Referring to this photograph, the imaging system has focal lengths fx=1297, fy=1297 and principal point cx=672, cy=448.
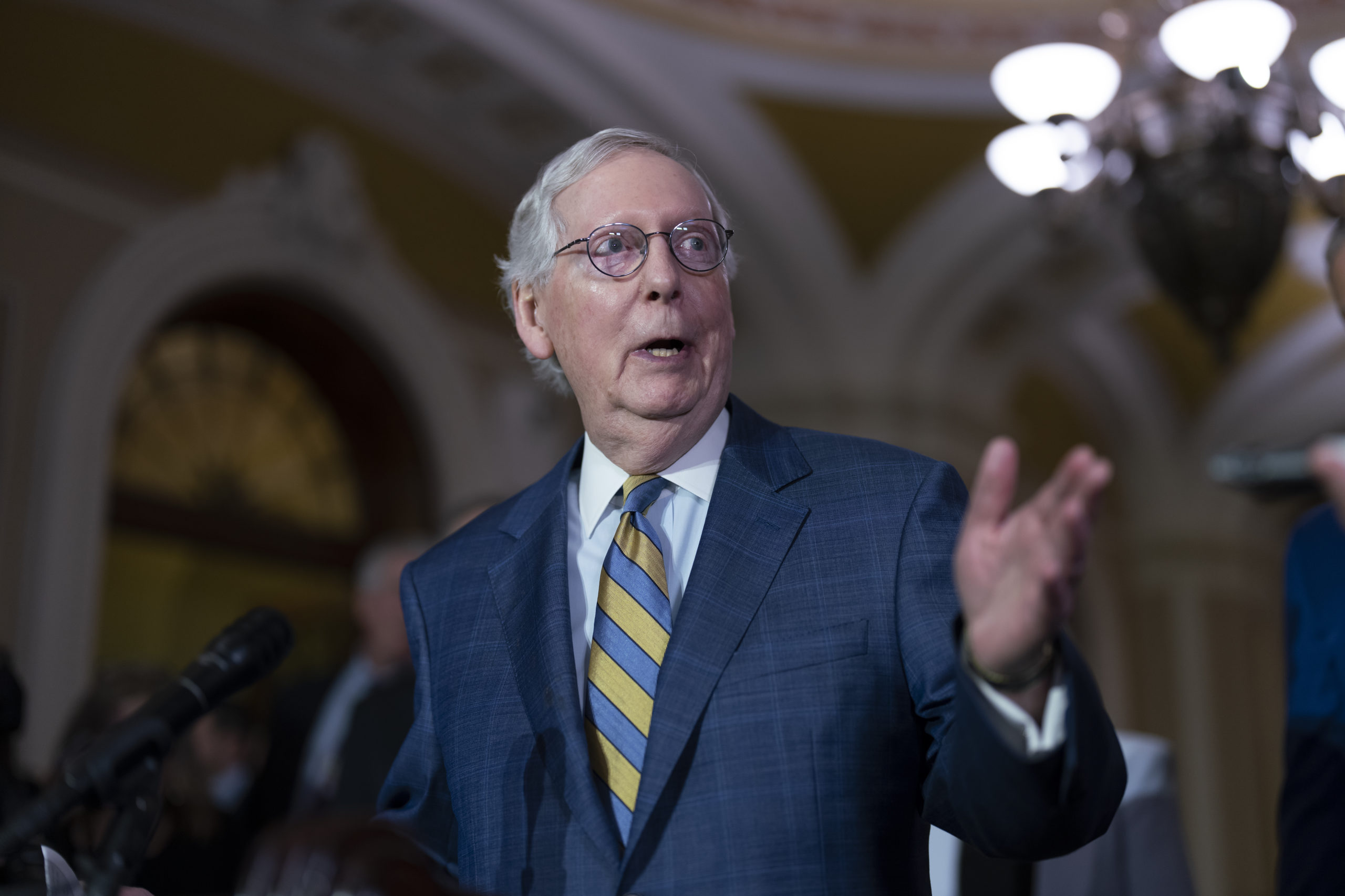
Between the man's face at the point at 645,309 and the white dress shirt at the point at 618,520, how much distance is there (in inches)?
2.3

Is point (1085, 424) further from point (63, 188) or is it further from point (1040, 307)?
point (63, 188)

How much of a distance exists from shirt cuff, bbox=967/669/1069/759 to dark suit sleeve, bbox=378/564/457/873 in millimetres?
709

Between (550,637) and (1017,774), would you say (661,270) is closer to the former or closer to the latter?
(550,637)

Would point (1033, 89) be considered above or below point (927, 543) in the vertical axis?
above

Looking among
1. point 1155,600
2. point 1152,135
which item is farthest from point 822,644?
point 1155,600

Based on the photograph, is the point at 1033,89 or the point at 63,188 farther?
the point at 63,188

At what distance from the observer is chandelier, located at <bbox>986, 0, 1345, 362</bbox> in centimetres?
385

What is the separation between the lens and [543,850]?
4.42ft

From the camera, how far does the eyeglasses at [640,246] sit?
5.03 ft

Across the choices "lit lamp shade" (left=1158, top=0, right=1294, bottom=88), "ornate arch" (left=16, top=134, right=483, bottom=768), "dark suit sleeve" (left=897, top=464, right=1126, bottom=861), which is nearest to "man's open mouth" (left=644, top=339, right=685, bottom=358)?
"dark suit sleeve" (left=897, top=464, right=1126, bottom=861)

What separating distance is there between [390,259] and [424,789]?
4.94 meters

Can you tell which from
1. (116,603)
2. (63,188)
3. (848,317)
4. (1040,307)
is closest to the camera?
(63,188)

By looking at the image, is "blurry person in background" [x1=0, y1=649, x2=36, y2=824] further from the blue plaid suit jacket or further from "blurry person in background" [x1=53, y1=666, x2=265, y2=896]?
the blue plaid suit jacket

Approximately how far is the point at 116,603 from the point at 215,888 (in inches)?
96.0
